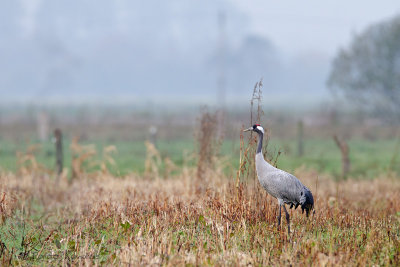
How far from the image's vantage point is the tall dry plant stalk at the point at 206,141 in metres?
11.6

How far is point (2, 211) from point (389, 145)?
24.5m

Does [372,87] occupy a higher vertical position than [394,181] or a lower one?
higher

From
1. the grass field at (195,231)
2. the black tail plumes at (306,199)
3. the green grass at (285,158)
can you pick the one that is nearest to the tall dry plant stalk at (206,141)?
the grass field at (195,231)

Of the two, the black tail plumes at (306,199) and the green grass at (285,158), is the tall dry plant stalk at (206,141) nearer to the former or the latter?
the green grass at (285,158)

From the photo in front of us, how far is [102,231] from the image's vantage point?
310 inches

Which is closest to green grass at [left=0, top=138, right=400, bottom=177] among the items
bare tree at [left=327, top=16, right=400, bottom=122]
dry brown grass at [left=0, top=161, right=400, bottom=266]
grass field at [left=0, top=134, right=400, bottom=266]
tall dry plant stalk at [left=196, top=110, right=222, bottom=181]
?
tall dry plant stalk at [left=196, top=110, right=222, bottom=181]

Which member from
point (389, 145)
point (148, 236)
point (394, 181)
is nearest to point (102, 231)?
point (148, 236)

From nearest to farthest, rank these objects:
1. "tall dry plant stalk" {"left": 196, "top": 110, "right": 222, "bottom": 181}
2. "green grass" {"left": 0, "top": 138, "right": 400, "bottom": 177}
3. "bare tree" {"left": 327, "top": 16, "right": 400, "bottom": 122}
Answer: "tall dry plant stalk" {"left": 196, "top": 110, "right": 222, "bottom": 181}, "green grass" {"left": 0, "top": 138, "right": 400, "bottom": 177}, "bare tree" {"left": 327, "top": 16, "right": 400, "bottom": 122}

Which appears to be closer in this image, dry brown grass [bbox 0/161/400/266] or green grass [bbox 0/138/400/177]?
dry brown grass [bbox 0/161/400/266]

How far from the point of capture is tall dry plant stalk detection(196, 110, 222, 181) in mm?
11625

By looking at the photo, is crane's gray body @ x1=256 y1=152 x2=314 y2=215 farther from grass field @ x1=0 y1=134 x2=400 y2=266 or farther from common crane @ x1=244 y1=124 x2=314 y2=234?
grass field @ x1=0 y1=134 x2=400 y2=266

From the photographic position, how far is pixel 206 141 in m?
11.8

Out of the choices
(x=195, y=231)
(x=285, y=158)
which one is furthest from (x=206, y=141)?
(x=285, y=158)

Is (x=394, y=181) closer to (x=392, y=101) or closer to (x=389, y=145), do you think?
(x=389, y=145)
